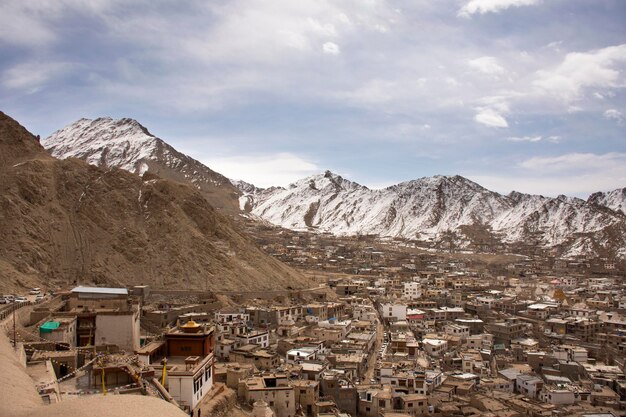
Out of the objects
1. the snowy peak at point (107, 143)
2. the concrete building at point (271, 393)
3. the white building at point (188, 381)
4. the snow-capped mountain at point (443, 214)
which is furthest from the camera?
the snowy peak at point (107, 143)

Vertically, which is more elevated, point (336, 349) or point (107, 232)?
point (107, 232)

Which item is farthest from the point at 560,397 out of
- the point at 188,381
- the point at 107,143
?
the point at 107,143

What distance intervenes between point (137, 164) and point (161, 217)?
82838 millimetres

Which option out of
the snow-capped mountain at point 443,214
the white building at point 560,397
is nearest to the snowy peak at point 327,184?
the snow-capped mountain at point 443,214

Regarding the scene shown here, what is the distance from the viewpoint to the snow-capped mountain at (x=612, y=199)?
15588cm

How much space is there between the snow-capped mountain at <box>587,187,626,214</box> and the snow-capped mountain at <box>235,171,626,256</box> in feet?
54.2

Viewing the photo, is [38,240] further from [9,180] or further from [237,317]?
[237,317]

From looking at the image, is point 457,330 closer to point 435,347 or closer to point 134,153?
point 435,347

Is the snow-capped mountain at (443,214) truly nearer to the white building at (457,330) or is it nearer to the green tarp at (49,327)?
the white building at (457,330)

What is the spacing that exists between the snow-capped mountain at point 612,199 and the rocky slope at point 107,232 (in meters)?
129

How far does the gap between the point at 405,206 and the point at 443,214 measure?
Result: 10753mm

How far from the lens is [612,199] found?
160m

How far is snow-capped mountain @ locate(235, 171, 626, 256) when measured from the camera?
12362cm

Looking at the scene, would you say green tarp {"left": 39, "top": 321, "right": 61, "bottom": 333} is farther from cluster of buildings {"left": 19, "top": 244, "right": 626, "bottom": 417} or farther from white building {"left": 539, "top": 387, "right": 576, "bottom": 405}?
white building {"left": 539, "top": 387, "right": 576, "bottom": 405}
